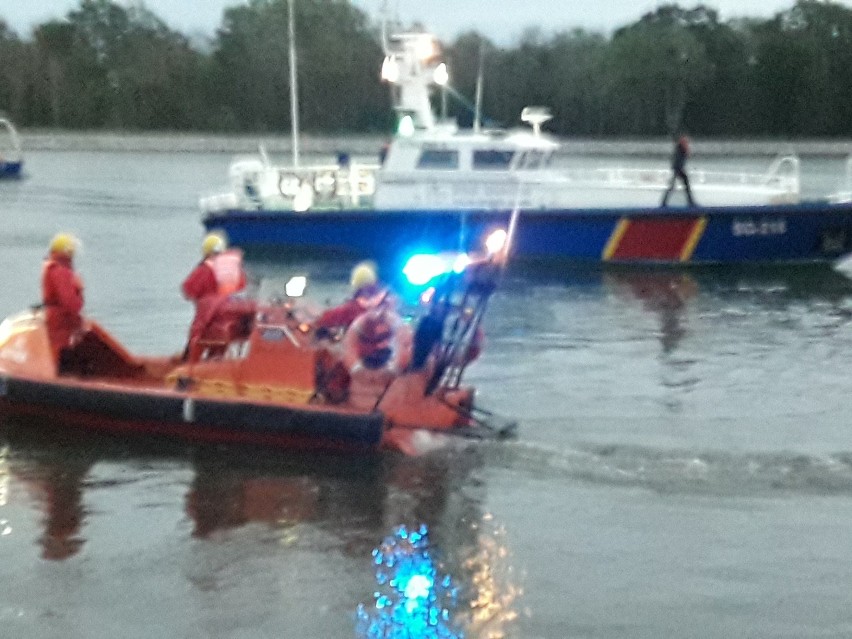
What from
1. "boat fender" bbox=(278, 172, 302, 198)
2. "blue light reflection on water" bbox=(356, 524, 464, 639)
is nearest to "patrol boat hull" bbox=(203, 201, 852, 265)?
"boat fender" bbox=(278, 172, 302, 198)

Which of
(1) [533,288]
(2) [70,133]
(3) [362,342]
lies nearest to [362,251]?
(1) [533,288]

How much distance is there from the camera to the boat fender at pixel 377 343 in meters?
11.4

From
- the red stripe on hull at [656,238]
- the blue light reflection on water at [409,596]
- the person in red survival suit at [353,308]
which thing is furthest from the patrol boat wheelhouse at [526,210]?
the blue light reflection on water at [409,596]

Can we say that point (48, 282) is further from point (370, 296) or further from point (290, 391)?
point (370, 296)

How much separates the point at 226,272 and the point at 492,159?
1160 centimetres

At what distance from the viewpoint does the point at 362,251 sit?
24266 mm

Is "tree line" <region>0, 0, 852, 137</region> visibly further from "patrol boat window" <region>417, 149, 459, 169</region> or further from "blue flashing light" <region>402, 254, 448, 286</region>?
"blue flashing light" <region>402, 254, 448, 286</region>

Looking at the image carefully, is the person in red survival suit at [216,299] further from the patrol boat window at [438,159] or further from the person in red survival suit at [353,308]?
the patrol boat window at [438,159]

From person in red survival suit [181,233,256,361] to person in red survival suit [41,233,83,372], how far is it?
860 mm

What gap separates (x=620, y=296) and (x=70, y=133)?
5873 centimetres

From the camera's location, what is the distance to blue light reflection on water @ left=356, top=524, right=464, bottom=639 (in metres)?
7.99

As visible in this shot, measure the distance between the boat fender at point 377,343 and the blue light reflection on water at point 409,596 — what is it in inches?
83.8

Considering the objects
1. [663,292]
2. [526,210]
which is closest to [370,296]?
[663,292]

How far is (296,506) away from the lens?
33.3ft
